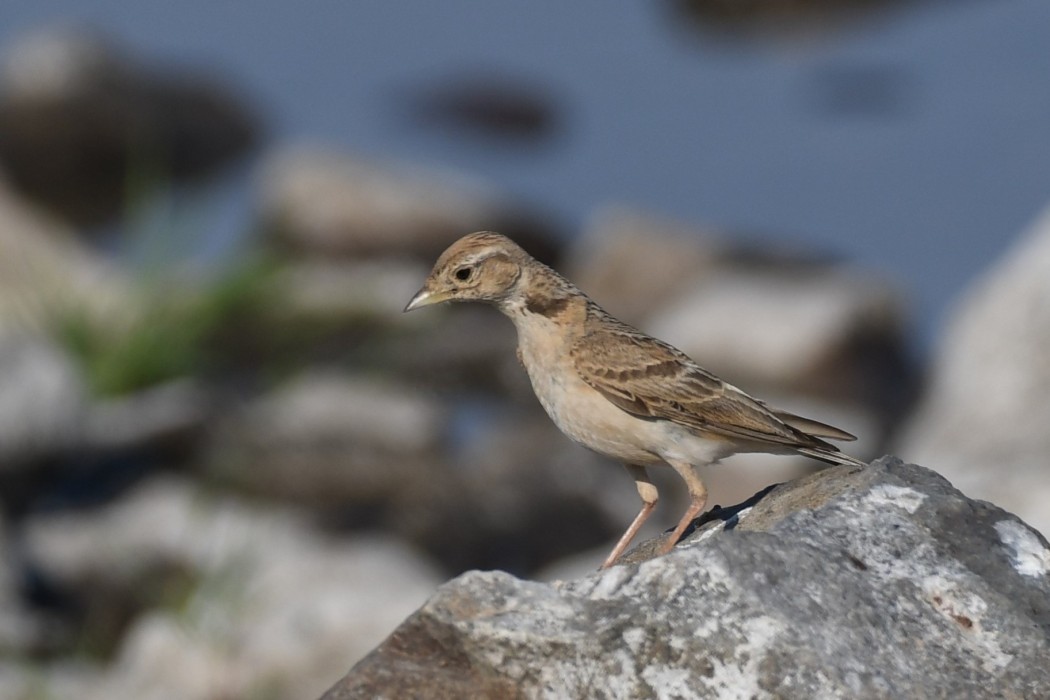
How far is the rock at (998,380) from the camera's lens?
12953mm

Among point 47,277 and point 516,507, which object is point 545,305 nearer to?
point 516,507

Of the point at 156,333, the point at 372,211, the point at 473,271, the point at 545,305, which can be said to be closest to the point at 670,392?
the point at 545,305

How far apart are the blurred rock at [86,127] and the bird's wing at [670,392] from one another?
19081 millimetres

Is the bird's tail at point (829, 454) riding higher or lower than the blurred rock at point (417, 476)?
lower

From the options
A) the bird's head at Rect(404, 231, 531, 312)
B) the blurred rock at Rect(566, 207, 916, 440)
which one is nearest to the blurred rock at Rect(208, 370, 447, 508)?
the blurred rock at Rect(566, 207, 916, 440)

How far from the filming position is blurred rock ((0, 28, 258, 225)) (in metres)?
25.7

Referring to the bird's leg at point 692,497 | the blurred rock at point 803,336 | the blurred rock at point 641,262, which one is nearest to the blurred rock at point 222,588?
the bird's leg at point 692,497

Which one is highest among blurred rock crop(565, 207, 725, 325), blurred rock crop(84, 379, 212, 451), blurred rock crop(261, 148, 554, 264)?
blurred rock crop(261, 148, 554, 264)

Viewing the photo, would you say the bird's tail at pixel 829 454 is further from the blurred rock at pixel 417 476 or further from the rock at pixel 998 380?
the blurred rock at pixel 417 476

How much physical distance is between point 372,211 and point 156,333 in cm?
683

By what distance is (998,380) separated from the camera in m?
13.8

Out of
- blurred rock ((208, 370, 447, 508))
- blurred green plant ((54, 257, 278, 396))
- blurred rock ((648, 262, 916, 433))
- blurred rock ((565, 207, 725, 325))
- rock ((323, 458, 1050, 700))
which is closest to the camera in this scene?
rock ((323, 458, 1050, 700))

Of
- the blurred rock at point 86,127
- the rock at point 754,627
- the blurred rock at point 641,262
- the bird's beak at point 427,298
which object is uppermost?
the blurred rock at point 86,127

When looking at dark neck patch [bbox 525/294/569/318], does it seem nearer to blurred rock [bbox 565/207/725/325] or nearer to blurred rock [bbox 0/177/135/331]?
blurred rock [bbox 0/177/135/331]
